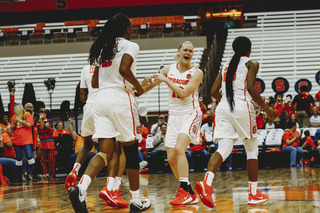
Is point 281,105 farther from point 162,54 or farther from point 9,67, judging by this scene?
point 9,67

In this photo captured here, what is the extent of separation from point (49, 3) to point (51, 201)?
26238mm

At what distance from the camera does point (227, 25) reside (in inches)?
979

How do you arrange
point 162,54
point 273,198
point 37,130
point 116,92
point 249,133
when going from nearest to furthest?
point 116,92, point 249,133, point 273,198, point 37,130, point 162,54

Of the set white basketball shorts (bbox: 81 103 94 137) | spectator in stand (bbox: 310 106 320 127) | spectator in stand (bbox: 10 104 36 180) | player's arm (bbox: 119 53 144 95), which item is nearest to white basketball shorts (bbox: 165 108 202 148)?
white basketball shorts (bbox: 81 103 94 137)

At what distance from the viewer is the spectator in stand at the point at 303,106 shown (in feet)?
43.7

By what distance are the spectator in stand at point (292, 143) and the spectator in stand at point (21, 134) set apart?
5618mm

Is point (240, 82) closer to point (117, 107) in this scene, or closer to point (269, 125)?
point (117, 107)

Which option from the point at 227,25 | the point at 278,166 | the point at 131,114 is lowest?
the point at 278,166

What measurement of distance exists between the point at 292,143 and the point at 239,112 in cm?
674

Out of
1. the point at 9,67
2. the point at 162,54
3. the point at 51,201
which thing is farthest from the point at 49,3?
the point at 51,201

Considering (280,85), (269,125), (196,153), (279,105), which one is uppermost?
(280,85)

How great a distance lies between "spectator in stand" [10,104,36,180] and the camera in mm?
10016

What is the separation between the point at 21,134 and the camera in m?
10.0

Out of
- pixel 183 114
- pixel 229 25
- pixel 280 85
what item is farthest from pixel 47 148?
pixel 229 25
